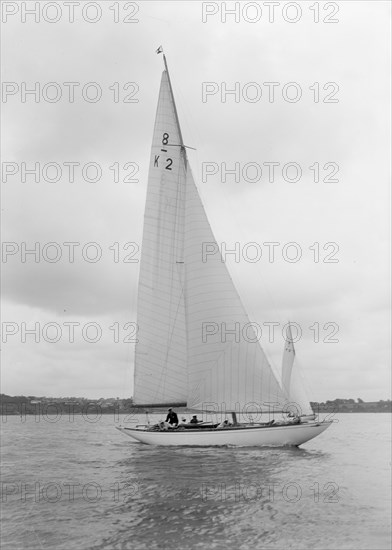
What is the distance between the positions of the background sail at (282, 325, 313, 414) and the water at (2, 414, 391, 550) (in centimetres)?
612

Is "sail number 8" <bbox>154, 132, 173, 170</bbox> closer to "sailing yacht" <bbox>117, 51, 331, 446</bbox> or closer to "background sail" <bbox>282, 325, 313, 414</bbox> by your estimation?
"sailing yacht" <bbox>117, 51, 331, 446</bbox>

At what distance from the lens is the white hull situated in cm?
3278

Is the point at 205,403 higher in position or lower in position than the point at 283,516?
higher

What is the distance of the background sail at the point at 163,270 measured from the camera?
114 ft

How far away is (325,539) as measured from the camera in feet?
48.3

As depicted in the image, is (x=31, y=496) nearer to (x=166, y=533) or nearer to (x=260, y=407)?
(x=166, y=533)

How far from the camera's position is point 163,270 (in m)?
35.1

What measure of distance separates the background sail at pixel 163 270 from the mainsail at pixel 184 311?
55 millimetres

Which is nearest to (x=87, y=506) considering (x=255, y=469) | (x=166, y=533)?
(x=166, y=533)

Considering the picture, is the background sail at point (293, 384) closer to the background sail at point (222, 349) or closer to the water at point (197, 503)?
the background sail at point (222, 349)

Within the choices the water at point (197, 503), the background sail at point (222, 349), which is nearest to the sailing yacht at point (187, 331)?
the background sail at point (222, 349)

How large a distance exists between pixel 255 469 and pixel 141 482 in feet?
17.8

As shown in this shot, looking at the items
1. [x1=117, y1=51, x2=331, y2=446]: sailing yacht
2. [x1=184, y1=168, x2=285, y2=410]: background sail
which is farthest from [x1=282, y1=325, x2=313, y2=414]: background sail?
[x1=184, y1=168, x2=285, y2=410]: background sail

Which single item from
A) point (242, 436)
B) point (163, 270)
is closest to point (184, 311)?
point (163, 270)
